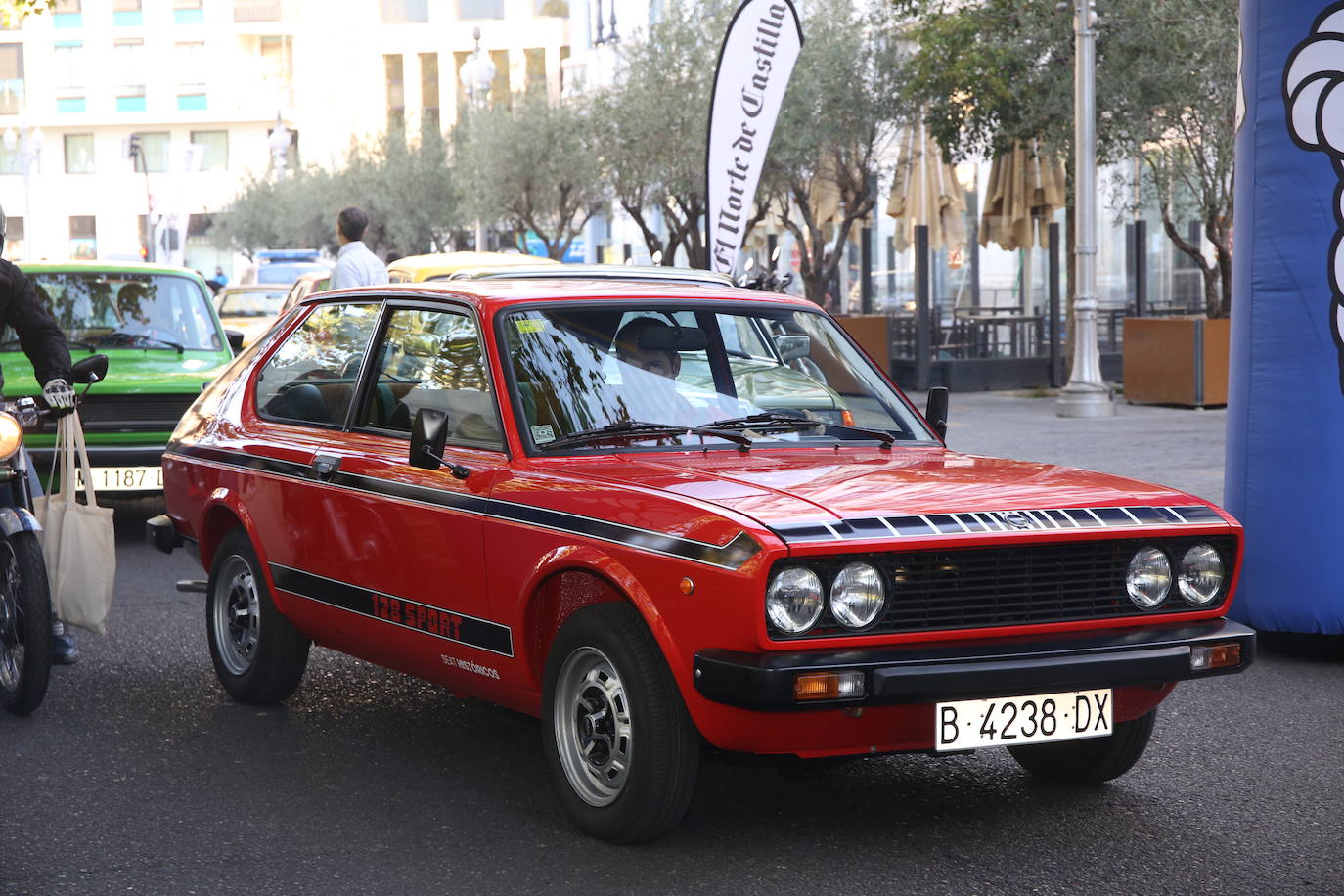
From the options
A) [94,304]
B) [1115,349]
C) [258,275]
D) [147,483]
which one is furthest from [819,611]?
[258,275]

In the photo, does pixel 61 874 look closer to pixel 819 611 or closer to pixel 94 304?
pixel 819 611

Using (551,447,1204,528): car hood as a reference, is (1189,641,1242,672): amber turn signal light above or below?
below

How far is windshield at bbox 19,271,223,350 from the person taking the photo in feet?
38.9

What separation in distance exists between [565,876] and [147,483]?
23.2 ft

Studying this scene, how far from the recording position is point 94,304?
12.0 metres

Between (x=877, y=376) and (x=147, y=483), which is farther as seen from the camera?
(x=147, y=483)

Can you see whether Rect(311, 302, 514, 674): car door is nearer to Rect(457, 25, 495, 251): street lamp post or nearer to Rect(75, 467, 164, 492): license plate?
Rect(75, 467, 164, 492): license plate

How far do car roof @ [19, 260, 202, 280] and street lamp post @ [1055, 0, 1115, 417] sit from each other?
10176mm

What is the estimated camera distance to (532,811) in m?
5.27

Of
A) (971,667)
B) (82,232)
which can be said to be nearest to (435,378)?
(971,667)

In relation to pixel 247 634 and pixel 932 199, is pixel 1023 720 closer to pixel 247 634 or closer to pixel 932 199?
pixel 247 634

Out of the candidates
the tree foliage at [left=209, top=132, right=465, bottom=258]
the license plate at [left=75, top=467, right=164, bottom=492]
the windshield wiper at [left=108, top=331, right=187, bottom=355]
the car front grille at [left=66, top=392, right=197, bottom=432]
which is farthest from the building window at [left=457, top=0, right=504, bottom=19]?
the license plate at [left=75, top=467, right=164, bottom=492]

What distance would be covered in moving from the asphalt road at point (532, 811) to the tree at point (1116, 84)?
14.0 m

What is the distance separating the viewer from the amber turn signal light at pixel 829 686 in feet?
14.3
